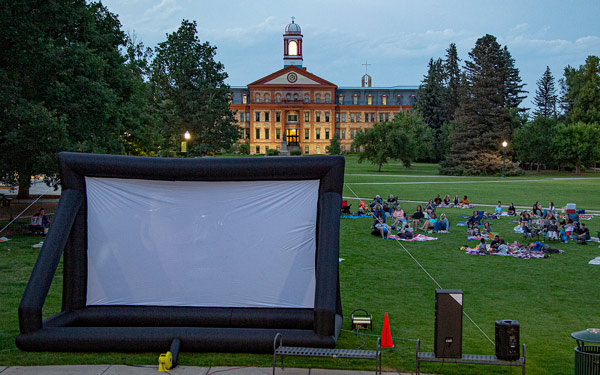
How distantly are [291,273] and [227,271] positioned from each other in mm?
1080

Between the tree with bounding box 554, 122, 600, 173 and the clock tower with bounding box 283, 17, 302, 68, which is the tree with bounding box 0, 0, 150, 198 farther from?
the clock tower with bounding box 283, 17, 302, 68

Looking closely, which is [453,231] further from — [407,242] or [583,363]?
[583,363]

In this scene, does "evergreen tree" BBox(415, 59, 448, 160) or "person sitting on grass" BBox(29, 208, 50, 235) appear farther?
"evergreen tree" BBox(415, 59, 448, 160)

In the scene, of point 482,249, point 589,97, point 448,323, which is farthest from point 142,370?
point 589,97

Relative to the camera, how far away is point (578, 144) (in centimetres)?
6034

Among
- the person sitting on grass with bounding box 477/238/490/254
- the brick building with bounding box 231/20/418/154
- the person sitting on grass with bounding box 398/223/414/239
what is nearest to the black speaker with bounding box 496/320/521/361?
the person sitting on grass with bounding box 477/238/490/254

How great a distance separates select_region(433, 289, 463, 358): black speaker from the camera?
7.35 metres

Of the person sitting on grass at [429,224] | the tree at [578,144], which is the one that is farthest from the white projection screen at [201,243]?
the tree at [578,144]

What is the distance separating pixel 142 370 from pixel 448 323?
4.29 meters

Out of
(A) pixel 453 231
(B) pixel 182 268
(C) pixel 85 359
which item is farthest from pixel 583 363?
(A) pixel 453 231

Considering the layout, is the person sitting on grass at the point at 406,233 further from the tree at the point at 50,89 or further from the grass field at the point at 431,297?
the tree at the point at 50,89

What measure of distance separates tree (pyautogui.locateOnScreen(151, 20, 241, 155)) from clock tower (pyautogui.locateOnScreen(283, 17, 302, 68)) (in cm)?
5604

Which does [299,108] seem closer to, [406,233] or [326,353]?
[406,233]

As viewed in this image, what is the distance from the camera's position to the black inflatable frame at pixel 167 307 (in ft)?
28.1
